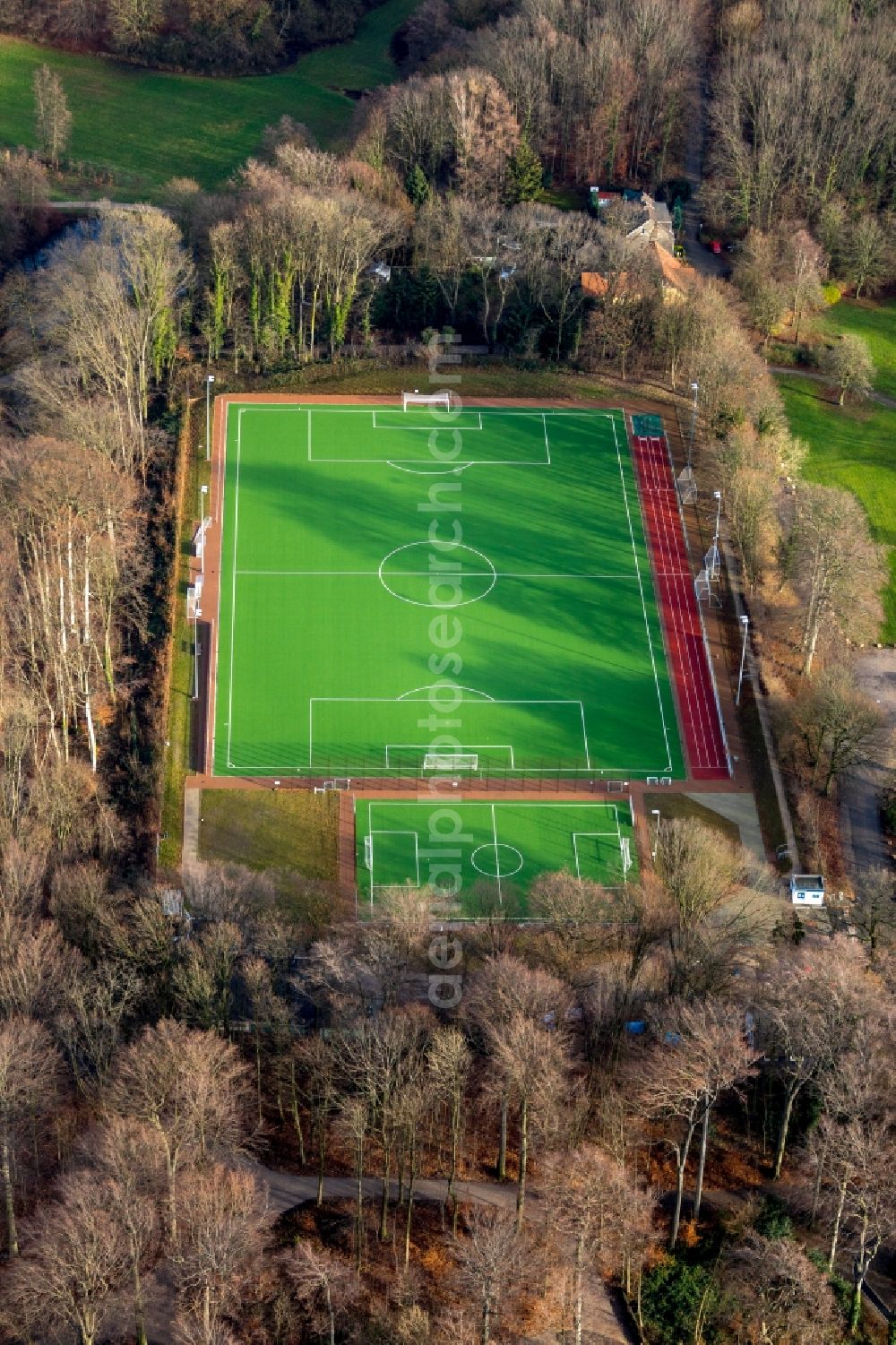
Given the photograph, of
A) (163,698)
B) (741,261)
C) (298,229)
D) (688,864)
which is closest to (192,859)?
(163,698)

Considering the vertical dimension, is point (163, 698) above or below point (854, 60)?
below

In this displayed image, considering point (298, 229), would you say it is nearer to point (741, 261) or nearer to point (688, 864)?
point (741, 261)

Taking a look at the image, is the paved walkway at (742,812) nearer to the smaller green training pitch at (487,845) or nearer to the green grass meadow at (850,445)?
the smaller green training pitch at (487,845)

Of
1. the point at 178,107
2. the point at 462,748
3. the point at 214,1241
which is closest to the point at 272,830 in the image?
the point at 462,748

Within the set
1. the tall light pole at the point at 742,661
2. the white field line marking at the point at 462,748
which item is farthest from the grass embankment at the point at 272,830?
the tall light pole at the point at 742,661

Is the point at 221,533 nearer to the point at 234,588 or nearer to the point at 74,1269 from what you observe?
the point at 234,588
